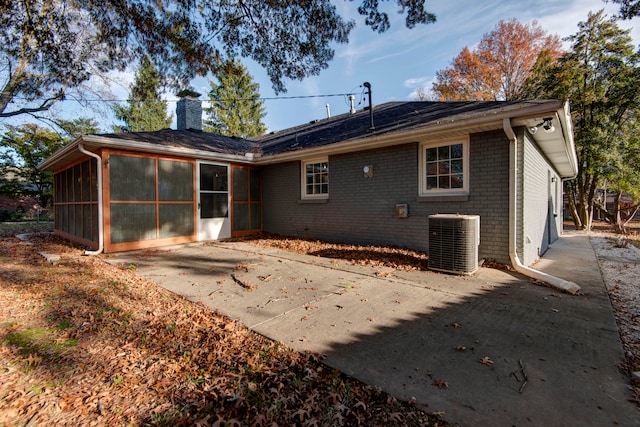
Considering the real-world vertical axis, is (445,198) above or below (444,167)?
below

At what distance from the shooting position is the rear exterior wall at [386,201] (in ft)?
17.3

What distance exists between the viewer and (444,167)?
19.7 feet

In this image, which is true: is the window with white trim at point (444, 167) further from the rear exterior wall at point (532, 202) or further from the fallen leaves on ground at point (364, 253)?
the fallen leaves on ground at point (364, 253)

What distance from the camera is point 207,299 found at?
375cm

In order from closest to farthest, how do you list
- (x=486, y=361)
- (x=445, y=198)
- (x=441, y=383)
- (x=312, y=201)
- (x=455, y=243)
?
(x=441, y=383)
(x=486, y=361)
(x=455, y=243)
(x=445, y=198)
(x=312, y=201)

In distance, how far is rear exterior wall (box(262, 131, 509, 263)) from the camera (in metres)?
5.27

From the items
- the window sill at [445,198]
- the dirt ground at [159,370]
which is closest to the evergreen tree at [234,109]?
the window sill at [445,198]

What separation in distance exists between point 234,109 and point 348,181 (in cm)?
2364

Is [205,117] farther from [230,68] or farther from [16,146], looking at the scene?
[230,68]

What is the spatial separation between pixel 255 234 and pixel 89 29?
22.8ft

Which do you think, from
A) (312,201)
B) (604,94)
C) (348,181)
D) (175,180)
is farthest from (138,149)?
(604,94)

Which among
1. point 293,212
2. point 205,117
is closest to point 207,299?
point 293,212

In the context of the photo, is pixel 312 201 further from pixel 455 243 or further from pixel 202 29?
pixel 202 29

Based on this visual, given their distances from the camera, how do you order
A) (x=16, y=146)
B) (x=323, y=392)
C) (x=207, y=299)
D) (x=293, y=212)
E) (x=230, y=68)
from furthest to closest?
(x=16, y=146), (x=293, y=212), (x=230, y=68), (x=207, y=299), (x=323, y=392)
